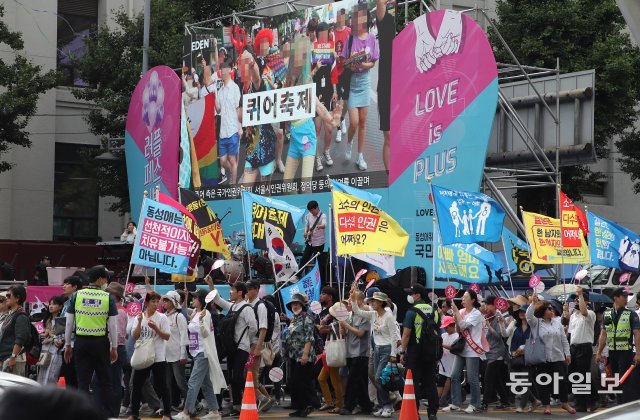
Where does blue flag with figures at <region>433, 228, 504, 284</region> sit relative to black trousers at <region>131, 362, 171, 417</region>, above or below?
above

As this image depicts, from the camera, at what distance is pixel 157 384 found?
45.1ft

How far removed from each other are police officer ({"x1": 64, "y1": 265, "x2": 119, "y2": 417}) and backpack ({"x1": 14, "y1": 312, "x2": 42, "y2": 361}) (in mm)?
1317

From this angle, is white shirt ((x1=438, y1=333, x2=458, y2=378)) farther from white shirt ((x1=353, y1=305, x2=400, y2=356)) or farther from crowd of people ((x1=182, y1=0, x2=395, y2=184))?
crowd of people ((x1=182, y1=0, x2=395, y2=184))

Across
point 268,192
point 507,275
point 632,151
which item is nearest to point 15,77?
point 268,192

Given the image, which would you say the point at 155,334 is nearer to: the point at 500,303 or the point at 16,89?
the point at 500,303

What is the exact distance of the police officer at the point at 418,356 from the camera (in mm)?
13305

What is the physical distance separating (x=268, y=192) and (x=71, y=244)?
894 centimetres

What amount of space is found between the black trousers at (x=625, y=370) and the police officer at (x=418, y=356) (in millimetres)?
2457

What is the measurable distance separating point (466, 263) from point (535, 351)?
4.14 metres

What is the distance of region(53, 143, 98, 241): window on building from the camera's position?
3509 cm

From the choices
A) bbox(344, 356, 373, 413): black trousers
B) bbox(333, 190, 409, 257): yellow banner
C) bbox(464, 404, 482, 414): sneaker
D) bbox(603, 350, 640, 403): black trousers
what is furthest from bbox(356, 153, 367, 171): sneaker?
bbox(603, 350, 640, 403): black trousers

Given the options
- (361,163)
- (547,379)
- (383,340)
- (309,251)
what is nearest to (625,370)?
(547,379)

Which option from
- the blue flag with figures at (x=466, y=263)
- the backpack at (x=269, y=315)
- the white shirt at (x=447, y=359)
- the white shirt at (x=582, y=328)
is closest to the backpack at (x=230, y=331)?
the backpack at (x=269, y=315)

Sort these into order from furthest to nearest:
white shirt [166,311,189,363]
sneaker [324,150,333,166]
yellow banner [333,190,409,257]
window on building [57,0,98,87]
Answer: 1. window on building [57,0,98,87]
2. sneaker [324,150,333,166]
3. yellow banner [333,190,409,257]
4. white shirt [166,311,189,363]
